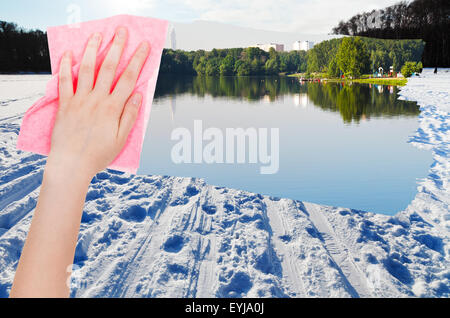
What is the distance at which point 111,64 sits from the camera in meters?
1.04

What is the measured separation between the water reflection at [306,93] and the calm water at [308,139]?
0.11 feet

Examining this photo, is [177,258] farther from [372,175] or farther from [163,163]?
[372,175]

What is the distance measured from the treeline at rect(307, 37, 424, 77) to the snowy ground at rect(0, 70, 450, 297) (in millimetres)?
5031

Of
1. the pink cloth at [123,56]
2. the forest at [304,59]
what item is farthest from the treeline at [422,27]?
the pink cloth at [123,56]

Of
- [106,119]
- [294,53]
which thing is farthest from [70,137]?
[294,53]

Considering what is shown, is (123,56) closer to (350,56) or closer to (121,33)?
(121,33)

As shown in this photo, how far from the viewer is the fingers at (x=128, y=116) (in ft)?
3.32

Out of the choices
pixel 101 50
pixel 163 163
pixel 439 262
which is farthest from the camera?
pixel 163 163

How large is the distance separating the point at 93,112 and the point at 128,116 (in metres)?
0.11

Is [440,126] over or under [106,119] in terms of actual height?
under

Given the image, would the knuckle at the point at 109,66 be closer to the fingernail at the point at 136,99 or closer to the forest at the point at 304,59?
the fingernail at the point at 136,99

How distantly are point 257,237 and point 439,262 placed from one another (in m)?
1.48

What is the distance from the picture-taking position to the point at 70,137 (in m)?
0.92
